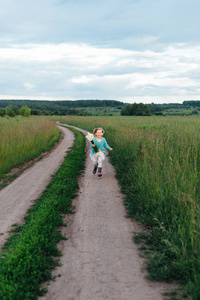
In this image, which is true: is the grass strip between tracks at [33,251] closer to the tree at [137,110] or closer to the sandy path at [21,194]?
the sandy path at [21,194]

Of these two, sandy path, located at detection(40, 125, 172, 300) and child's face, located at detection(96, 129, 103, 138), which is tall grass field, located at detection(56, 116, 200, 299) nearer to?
sandy path, located at detection(40, 125, 172, 300)

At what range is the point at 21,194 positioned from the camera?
7992mm

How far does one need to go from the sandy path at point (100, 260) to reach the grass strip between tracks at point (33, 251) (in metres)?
0.19

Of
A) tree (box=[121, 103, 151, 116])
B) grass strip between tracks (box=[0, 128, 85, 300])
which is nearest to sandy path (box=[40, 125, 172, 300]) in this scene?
Answer: grass strip between tracks (box=[0, 128, 85, 300])

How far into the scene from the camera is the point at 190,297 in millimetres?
3211

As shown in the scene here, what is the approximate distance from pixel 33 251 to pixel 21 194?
3.92 m

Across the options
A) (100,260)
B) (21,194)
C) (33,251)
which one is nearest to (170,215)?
(100,260)

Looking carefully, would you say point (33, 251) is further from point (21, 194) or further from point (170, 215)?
point (21, 194)

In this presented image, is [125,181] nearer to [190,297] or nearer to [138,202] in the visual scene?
[138,202]

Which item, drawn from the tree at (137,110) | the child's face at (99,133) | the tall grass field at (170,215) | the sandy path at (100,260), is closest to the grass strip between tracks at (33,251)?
the sandy path at (100,260)

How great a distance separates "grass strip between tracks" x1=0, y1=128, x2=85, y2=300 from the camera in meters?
3.47

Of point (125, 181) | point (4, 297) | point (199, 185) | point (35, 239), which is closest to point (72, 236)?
point (35, 239)

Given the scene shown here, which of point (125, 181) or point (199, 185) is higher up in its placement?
point (199, 185)

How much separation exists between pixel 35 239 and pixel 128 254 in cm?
157
